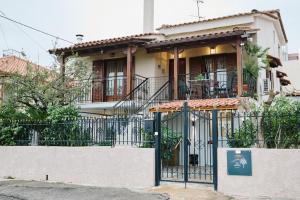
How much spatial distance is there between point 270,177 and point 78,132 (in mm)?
6363

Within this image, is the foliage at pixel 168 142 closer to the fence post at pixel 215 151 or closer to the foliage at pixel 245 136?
the fence post at pixel 215 151

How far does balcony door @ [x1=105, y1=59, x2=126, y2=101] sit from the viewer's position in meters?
18.3

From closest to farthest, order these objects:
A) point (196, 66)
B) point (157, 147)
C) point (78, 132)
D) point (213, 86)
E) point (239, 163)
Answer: point (239, 163) → point (157, 147) → point (78, 132) → point (213, 86) → point (196, 66)

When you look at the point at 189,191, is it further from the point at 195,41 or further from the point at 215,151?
the point at 195,41

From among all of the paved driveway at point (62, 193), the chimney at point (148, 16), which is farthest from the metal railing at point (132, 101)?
the paved driveway at point (62, 193)

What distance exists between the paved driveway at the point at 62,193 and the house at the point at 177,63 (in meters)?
5.42

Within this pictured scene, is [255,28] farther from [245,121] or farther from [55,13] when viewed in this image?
[55,13]

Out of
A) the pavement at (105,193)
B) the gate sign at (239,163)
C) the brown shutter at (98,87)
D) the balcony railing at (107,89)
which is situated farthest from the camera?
the brown shutter at (98,87)

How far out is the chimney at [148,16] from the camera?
19.8 meters

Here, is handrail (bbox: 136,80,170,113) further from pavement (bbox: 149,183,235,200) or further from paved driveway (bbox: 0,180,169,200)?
pavement (bbox: 149,183,235,200)

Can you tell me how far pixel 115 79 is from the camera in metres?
18.5

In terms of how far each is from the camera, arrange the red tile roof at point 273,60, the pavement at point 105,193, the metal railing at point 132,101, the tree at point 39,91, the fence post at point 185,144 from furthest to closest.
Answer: the red tile roof at point 273,60, the metal railing at point 132,101, the tree at point 39,91, the fence post at point 185,144, the pavement at point 105,193

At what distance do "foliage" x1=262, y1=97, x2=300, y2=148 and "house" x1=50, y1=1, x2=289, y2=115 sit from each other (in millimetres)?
4930

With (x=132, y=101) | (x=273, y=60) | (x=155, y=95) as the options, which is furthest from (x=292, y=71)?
(x=132, y=101)
